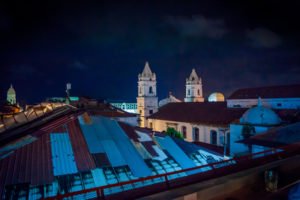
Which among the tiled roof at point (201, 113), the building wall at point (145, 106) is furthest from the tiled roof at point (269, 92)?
the building wall at point (145, 106)

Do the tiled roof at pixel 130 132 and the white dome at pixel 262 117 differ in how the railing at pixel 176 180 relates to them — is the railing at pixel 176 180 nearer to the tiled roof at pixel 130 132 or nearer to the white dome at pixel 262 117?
the tiled roof at pixel 130 132

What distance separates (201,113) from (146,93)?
66.8 feet

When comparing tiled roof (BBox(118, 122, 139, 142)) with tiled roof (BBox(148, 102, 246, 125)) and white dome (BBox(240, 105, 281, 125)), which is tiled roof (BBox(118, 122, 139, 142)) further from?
tiled roof (BBox(148, 102, 246, 125))

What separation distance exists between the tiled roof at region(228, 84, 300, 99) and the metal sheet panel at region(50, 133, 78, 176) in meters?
34.2

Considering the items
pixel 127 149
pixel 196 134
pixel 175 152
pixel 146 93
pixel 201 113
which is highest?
pixel 146 93

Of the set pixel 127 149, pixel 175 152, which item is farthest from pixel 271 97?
pixel 127 149

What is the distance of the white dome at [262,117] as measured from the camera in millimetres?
21125

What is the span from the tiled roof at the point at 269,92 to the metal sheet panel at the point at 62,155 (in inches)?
1348

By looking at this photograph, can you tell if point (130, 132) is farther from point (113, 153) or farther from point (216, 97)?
point (216, 97)

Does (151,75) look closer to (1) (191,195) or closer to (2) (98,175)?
(2) (98,175)

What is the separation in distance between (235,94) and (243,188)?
39342mm

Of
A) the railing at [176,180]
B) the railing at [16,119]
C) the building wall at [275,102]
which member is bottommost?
the railing at [176,180]

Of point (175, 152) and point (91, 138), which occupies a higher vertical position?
point (91, 138)

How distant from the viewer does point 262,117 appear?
2141 cm
